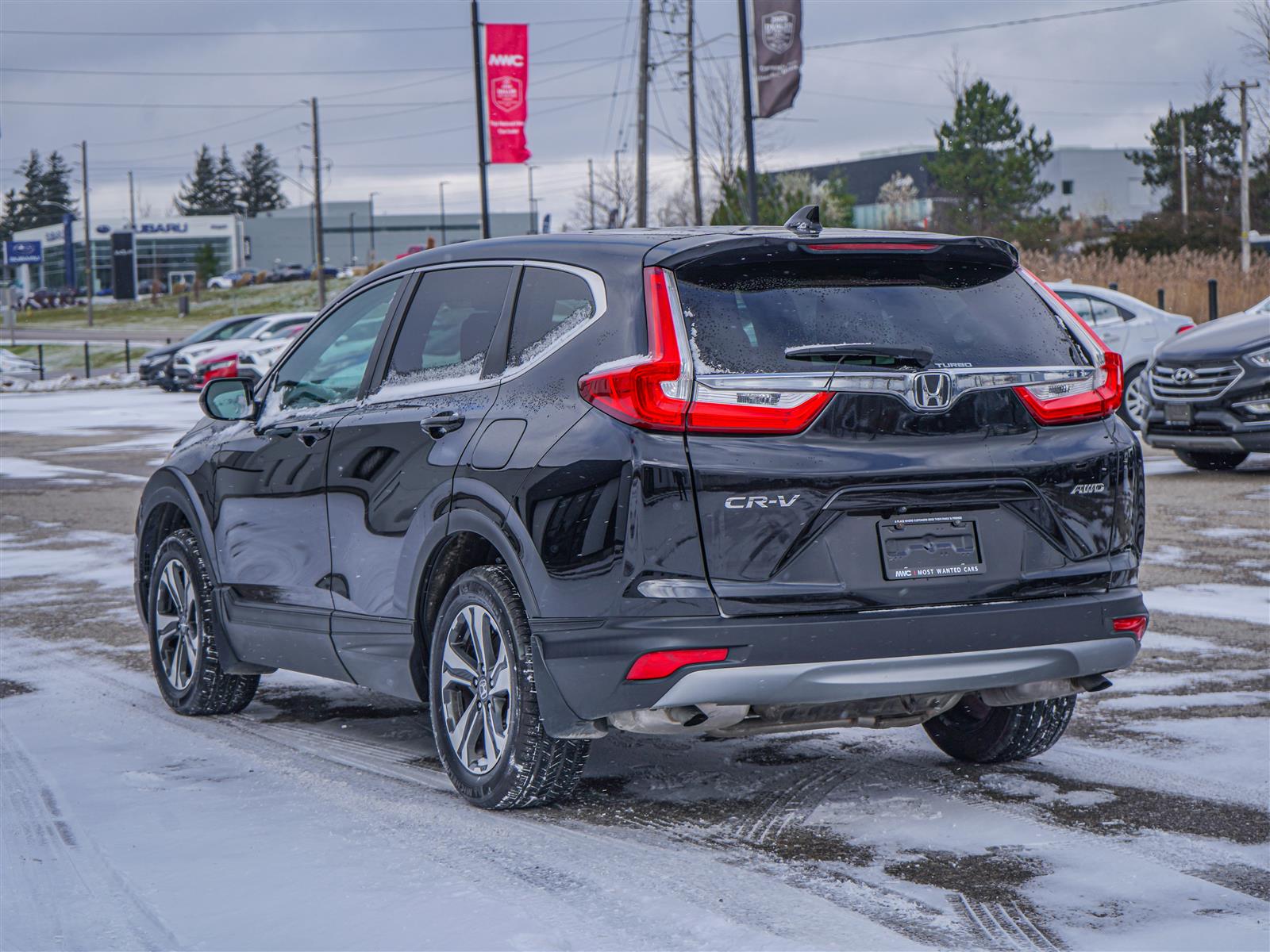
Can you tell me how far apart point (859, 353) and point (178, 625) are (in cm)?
357

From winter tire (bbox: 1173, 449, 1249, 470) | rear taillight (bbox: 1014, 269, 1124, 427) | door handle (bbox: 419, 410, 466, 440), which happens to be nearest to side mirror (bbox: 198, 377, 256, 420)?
door handle (bbox: 419, 410, 466, 440)

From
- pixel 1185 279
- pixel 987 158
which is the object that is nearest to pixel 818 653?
pixel 1185 279

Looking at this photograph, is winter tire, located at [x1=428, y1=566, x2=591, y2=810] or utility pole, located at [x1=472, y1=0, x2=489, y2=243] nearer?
winter tire, located at [x1=428, y1=566, x2=591, y2=810]

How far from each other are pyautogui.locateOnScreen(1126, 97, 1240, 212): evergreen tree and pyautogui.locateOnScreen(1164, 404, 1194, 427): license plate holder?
6241 cm

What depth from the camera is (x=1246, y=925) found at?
3.96 m

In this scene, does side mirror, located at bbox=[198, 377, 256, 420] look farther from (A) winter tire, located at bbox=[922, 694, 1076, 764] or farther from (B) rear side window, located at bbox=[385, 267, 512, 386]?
(A) winter tire, located at bbox=[922, 694, 1076, 764]

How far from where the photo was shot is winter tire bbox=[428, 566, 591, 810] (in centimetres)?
484

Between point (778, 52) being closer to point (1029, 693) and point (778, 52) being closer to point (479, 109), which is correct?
point (479, 109)

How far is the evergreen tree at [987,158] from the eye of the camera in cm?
7375

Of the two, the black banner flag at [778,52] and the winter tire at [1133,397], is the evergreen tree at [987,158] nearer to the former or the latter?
the black banner flag at [778,52]

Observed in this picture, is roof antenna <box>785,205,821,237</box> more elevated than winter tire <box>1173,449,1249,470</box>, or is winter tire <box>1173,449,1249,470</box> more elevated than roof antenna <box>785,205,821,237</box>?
roof antenna <box>785,205,821,237</box>

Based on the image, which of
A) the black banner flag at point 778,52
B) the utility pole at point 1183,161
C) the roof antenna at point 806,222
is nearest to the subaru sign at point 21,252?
the utility pole at point 1183,161

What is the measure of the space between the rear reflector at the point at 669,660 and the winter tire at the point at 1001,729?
1.31 metres

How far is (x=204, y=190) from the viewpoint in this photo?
587ft
